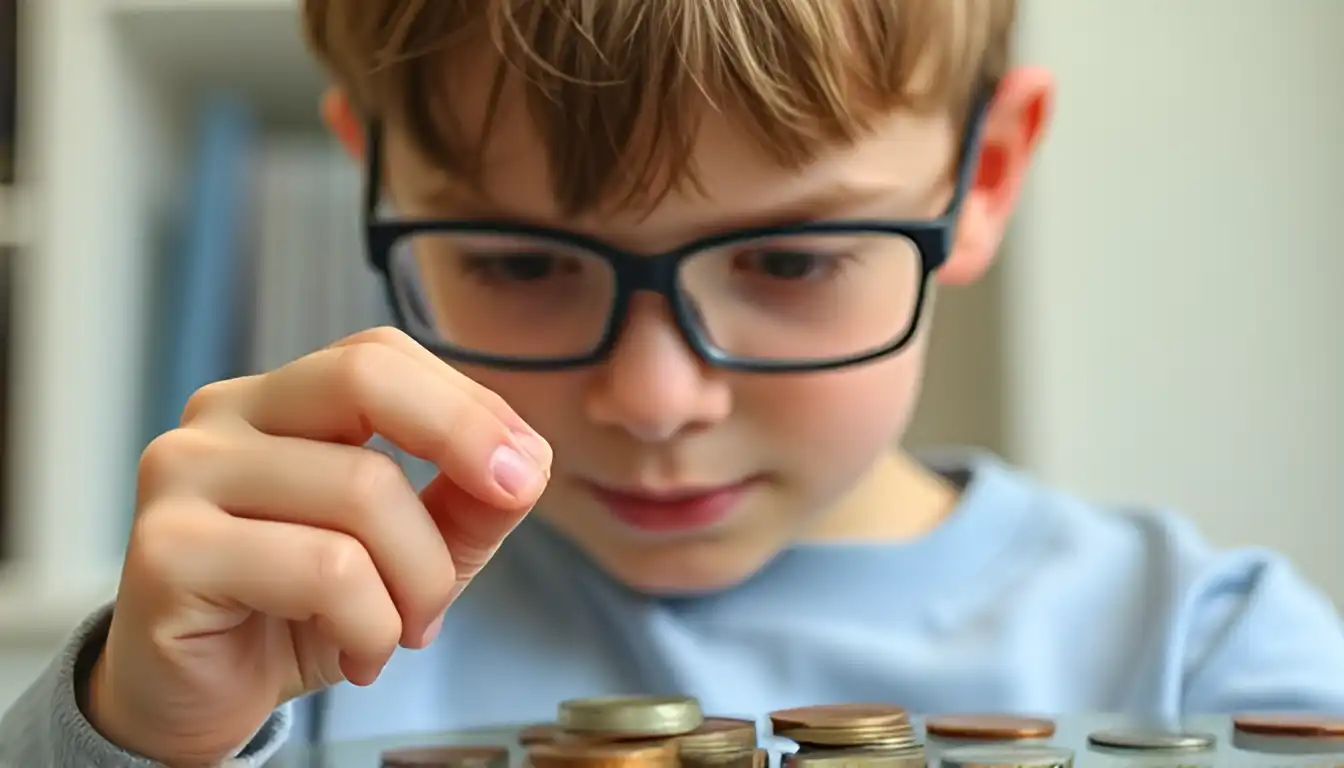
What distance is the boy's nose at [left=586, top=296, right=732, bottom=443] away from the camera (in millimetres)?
576

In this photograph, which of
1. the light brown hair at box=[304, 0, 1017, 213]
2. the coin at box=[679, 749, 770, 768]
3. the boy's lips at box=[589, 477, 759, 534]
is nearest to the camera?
the coin at box=[679, 749, 770, 768]

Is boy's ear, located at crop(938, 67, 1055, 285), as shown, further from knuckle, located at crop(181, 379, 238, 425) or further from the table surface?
knuckle, located at crop(181, 379, 238, 425)

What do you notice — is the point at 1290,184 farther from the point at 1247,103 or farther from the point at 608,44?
the point at 608,44

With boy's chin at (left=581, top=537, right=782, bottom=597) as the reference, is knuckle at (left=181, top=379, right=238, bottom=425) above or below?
above

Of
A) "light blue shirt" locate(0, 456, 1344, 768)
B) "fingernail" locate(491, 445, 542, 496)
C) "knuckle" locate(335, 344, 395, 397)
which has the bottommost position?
"light blue shirt" locate(0, 456, 1344, 768)

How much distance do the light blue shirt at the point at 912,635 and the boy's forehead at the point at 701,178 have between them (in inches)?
10.0

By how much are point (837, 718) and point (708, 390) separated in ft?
0.73

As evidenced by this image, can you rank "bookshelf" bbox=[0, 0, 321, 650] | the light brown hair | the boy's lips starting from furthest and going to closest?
1. "bookshelf" bbox=[0, 0, 321, 650]
2. the boy's lips
3. the light brown hair

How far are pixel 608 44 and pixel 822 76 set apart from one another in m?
0.09

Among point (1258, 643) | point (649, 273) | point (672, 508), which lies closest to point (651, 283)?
point (649, 273)

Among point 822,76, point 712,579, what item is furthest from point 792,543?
point 822,76

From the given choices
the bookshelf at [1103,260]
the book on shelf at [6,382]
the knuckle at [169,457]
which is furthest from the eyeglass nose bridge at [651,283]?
the book on shelf at [6,382]

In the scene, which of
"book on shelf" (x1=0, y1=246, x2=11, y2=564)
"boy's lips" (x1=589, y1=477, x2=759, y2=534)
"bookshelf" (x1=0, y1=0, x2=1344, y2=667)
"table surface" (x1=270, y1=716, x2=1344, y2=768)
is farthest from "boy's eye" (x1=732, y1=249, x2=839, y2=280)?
"book on shelf" (x1=0, y1=246, x2=11, y2=564)

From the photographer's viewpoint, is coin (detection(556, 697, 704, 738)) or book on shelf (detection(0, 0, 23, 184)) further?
book on shelf (detection(0, 0, 23, 184))
